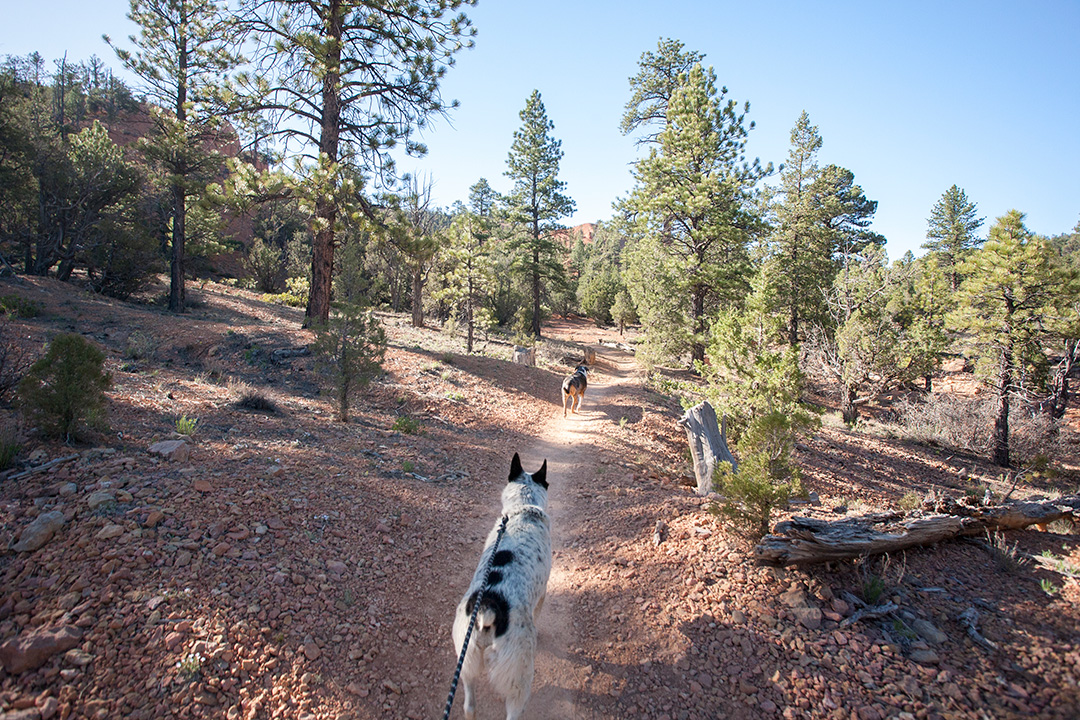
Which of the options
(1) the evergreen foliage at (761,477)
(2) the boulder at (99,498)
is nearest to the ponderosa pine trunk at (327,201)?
(2) the boulder at (99,498)

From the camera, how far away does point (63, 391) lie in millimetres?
5000

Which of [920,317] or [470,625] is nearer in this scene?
[470,625]

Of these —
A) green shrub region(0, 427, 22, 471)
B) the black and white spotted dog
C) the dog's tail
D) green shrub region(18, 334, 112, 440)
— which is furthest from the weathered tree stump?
green shrub region(0, 427, 22, 471)

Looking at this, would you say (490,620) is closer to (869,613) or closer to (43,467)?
(869,613)

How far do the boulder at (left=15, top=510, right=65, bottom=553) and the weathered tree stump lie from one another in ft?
25.1

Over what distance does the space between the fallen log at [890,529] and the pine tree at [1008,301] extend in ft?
35.4

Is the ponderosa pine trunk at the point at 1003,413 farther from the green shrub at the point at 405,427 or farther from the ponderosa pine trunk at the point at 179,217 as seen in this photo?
the ponderosa pine trunk at the point at 179,217

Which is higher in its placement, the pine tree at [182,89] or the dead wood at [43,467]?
the pine tree at [182,89]

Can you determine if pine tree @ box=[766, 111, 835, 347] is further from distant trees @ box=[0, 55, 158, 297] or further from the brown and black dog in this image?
distant trees @ box=[0, 55, 158, 297]

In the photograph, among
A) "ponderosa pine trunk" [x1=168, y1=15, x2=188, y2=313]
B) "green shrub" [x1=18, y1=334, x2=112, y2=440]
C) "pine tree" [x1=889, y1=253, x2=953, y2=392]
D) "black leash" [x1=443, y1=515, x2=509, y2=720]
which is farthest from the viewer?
"ponderosa pine trunk" [x1=168, y1=15, x2=188, y2=313]

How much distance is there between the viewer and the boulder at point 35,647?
107 inches

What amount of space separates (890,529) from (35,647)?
23.2 ft

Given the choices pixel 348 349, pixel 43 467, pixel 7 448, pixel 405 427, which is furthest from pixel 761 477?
pixel 7 448

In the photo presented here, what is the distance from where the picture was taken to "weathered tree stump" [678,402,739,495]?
7383 mm
